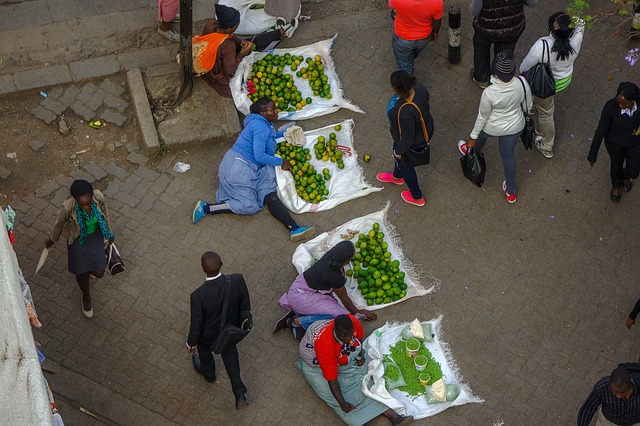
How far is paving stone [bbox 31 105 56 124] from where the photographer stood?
1087 cm

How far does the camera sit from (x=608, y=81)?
11398 millimetres

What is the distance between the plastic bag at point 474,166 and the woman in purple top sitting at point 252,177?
1773mm

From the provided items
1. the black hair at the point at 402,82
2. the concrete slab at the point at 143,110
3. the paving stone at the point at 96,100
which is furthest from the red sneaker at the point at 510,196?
the paving stone at the point at 96,100

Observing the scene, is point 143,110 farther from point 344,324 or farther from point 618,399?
point 618,399

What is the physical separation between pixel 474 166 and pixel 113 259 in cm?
385

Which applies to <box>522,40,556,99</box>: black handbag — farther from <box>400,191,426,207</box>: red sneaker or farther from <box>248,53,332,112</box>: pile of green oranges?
<box>248,53,332,112</box>: pile of green oranges

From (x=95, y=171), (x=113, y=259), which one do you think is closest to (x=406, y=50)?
(x=95, y=171)

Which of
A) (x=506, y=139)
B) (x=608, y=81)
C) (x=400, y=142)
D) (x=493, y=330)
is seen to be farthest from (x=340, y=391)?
(x=608, y=81)

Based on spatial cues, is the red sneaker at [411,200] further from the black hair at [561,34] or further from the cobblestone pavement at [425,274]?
the black hair at [561,34]

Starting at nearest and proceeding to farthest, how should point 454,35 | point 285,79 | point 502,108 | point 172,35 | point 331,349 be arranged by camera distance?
1. point 331,349
2. point 502,108
3. point 285,79
4. point 454,35
5. point 172,35

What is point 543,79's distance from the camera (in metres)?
9.92

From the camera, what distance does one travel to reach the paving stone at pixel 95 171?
34.3ft

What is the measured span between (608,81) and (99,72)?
604 centimetres

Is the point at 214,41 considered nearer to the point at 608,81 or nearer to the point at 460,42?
the point at 460,42
